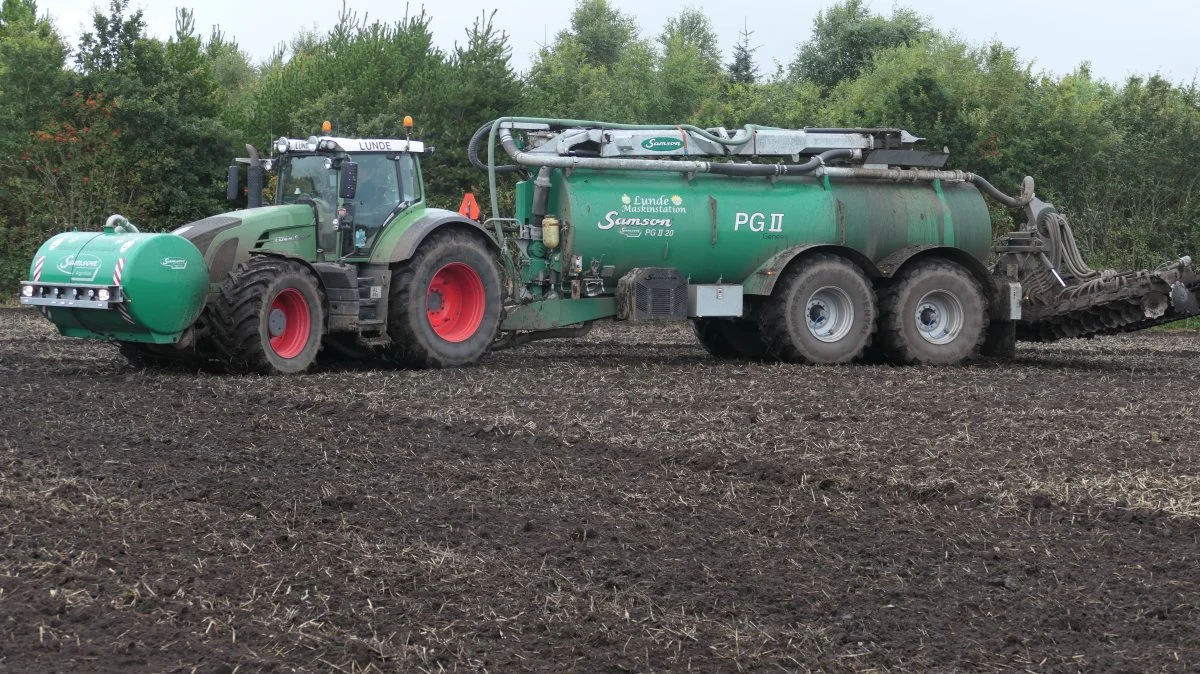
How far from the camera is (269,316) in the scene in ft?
40.2

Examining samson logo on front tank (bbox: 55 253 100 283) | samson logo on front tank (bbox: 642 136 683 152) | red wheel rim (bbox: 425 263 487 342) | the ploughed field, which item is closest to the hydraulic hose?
samson logo on front tank (bbox: 642 136 683 152)

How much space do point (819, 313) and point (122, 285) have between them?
7.06m

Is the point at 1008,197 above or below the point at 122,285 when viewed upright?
above

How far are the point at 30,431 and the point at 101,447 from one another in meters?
0.88

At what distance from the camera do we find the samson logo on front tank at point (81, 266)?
11594 mm

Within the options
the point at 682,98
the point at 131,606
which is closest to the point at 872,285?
the point at 131,606

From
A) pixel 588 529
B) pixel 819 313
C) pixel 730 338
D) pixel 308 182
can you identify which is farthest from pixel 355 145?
pixel 588 529

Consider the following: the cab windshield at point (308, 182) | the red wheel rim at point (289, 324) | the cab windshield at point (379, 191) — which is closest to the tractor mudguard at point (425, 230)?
the cab windshield at point (379, 191)

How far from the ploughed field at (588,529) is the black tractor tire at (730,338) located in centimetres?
371

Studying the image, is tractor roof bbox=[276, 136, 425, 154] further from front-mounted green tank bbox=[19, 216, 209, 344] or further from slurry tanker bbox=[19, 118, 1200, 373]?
front-mounted green tank bbox=[19, 216, 209, 344]

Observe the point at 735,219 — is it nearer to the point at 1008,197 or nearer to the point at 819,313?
the point at 819,313

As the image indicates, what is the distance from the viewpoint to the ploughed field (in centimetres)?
513

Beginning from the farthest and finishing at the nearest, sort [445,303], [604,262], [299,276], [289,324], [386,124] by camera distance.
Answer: [386,124] < [604,262] < [445,303] < [289,324] < [299,276]

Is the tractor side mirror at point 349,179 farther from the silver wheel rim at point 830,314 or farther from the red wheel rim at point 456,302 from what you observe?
the silver wheel rim at point 830,314
